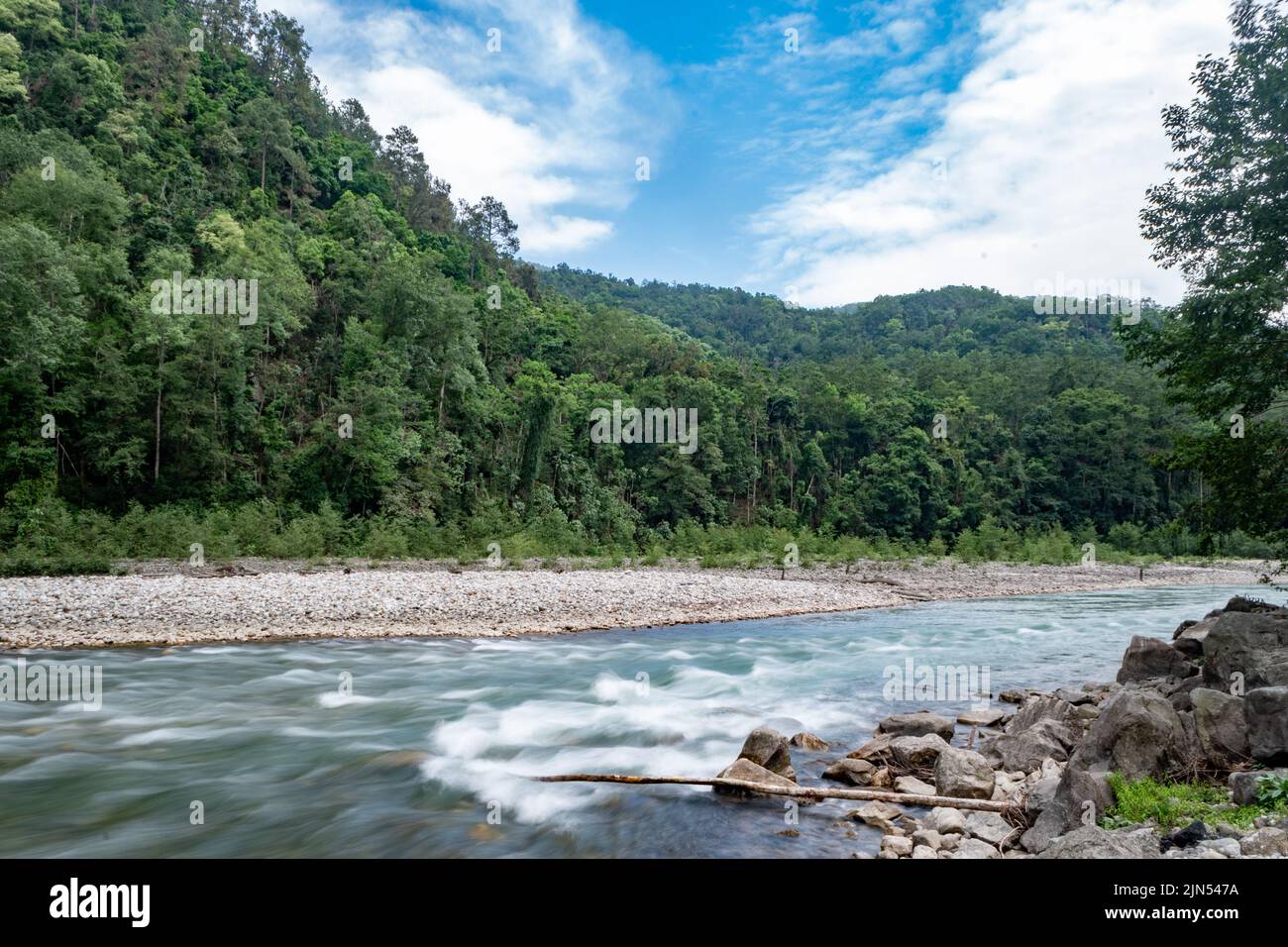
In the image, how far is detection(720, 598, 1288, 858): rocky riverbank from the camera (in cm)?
421

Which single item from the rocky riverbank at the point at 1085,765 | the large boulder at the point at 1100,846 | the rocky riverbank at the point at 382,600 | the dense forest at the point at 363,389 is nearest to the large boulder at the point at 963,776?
the rocky riverbank at the point at 1085,765

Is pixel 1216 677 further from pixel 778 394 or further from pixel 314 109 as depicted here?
pixel 314 109

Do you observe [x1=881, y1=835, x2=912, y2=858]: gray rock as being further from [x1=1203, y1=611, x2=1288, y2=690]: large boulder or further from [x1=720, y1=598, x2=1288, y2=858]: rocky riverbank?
[x1=1203, y1=611, x2=1288, y2=690]: large boulder

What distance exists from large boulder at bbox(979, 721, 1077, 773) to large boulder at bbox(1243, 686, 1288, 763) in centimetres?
154

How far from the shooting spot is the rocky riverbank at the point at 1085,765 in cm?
421

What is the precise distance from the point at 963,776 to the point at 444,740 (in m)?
5.85

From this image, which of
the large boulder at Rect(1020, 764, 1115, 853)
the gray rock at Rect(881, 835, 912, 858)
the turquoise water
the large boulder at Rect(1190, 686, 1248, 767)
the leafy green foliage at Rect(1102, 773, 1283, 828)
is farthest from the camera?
the turquoise water

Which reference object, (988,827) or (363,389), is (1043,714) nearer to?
(988,827)

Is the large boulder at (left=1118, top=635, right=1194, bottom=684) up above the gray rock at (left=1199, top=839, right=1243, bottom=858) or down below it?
below

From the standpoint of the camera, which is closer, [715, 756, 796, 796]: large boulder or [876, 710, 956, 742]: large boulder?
[715, 756, 796, 796]: large boulder

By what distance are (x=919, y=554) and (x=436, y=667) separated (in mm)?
35585

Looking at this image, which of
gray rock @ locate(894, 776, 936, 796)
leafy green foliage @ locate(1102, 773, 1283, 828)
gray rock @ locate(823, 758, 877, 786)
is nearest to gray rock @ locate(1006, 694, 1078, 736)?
gray rock @ locate(894, 776, 936, 796)

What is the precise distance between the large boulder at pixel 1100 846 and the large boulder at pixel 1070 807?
57 centimetres

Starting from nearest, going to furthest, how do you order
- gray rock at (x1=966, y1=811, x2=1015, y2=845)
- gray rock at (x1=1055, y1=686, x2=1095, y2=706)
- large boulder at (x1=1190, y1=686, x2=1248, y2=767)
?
gray rock at (x1=966, y1=811, x2=1015, y2=845), large boulder at (x1=1190, y1=686, x2=1248, y2=767), gray rock at (x1=1055, y1=686, x2=1095, y2=706)
